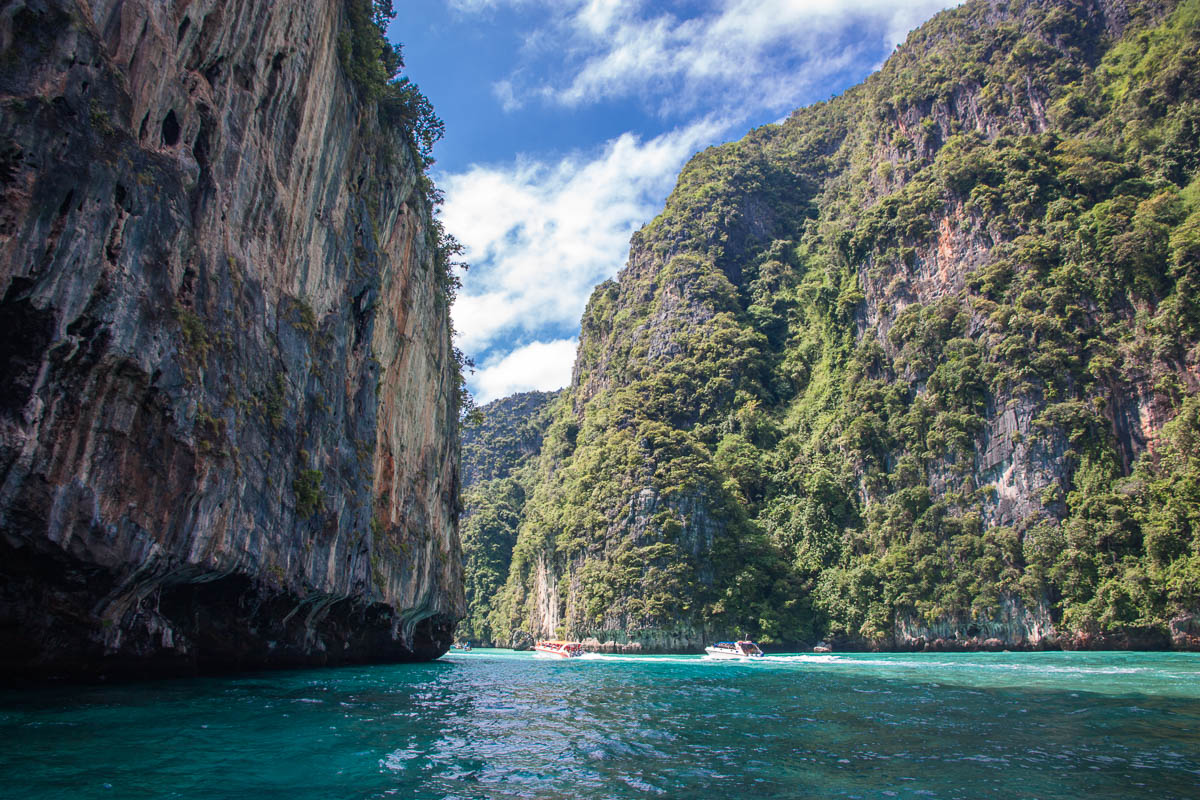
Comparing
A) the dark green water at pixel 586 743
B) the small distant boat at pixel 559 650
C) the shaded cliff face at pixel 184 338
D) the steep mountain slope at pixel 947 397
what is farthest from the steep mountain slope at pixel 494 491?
the dark green water at pixel 586 743

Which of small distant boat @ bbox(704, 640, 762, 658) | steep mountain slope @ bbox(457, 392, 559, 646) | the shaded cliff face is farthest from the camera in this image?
steep mountain slope @ bbox(457, 392, 559, 646)

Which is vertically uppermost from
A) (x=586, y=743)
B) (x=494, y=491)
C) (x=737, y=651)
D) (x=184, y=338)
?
(x=494, y=491)

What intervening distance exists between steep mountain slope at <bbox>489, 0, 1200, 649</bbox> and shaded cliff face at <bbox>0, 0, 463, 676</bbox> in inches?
1906

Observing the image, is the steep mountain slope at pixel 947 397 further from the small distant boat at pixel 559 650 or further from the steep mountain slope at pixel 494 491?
the steep mountain slope at pixel 494 491

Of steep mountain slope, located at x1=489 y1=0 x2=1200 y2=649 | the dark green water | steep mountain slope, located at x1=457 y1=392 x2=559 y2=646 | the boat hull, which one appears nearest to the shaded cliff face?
the dark green water

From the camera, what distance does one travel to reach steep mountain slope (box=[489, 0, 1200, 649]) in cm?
5300

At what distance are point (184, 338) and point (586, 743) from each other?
11.7m

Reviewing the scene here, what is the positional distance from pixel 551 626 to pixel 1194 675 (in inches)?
2587

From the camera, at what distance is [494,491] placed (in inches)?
5689

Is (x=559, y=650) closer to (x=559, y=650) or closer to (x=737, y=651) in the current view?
(x=559, y=650)

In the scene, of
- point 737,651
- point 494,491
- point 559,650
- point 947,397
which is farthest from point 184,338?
point 494,491

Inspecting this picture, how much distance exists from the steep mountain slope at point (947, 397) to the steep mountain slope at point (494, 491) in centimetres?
933

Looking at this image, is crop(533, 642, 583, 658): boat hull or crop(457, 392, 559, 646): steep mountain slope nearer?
crop(533, 642, 583, 658): boat hull

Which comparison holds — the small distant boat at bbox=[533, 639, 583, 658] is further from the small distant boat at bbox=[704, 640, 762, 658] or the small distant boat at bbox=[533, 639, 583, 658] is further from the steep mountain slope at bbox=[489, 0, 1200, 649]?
the small distant boat at bbox=[704, 640, 762, 658]
